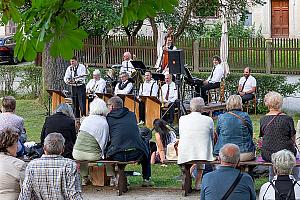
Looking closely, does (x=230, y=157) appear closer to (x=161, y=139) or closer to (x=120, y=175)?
(x=120, y=175)

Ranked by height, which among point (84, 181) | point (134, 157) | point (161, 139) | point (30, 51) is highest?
point (30, 51)

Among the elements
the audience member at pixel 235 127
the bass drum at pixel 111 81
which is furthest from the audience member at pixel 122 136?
the bass drum at pixel 111 81

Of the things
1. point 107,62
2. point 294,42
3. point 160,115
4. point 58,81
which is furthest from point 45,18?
point 107,62

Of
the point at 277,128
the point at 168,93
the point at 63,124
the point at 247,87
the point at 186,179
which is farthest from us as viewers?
the point at 247,87

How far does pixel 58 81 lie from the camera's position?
77.3ft

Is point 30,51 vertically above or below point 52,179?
above

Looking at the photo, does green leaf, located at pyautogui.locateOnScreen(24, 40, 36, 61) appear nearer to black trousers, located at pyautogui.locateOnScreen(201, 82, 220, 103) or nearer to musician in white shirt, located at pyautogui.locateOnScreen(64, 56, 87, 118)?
musician in white shirt, located at pyautogui.locateOnScreen(64, 56, 87, 118)

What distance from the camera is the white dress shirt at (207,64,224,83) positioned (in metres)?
21.2

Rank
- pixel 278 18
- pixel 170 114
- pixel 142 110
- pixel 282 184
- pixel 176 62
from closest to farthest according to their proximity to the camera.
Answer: pixel 282 184 < pixel 176 62 < pixel 170 114 < pixel 142 110 < pixel 278 18

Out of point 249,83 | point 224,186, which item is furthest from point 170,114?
point 224,186

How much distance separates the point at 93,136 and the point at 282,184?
421 cm

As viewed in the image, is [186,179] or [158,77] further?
[158,77]

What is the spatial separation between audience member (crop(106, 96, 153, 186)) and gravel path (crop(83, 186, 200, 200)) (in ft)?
1.72

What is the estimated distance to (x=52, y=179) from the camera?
742 cm
